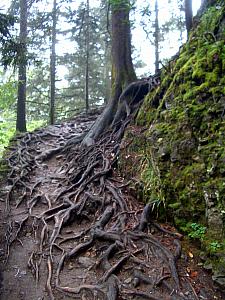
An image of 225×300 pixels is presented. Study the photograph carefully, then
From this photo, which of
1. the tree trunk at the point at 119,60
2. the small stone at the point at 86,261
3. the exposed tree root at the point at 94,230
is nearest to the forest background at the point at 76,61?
the tree trunk at the point at 119,60

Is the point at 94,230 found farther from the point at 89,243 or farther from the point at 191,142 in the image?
the point at 191,142

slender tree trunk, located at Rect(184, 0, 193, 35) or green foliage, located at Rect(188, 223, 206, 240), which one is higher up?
slender tree trunk, located at Rect(184, 0, 193, 35)

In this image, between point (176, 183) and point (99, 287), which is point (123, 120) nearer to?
point (176, 183)

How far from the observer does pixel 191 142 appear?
224 inches

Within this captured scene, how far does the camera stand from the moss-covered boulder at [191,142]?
4.93m

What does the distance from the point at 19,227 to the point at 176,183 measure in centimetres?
322

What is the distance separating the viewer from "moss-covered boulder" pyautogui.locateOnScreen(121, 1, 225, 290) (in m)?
4.93

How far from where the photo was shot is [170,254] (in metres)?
4.73

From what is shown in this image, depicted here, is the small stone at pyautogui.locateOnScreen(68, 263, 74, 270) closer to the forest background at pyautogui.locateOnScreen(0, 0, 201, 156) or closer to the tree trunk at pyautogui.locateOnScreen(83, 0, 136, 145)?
the tree trunk at pyautogui.locateOnScreen(83, 0, 136, 145)

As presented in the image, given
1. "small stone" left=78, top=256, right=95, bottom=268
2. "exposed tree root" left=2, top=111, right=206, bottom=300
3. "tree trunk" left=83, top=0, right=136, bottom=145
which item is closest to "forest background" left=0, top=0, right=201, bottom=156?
"tree trunk" left=83, top=0, right=136, bottom=145

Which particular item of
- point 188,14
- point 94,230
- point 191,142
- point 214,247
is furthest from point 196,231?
point 188,14

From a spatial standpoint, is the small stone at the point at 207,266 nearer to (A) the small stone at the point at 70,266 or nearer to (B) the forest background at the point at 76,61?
(A) the small stone at the point at 70,266

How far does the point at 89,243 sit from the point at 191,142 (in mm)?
2495

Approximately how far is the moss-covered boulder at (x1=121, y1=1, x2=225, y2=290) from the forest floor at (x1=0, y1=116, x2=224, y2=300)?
40 centimetres
